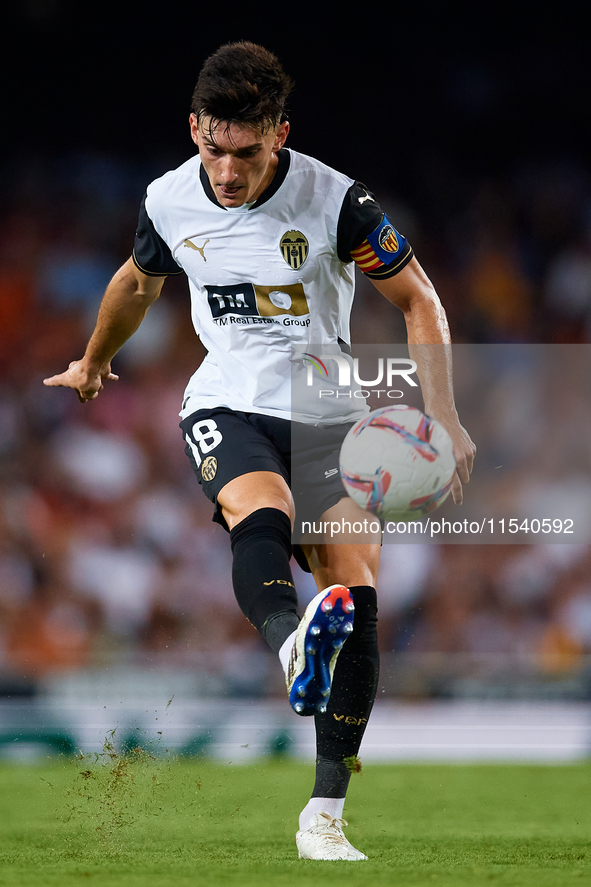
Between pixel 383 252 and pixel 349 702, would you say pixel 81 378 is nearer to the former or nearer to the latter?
pixel 383 252

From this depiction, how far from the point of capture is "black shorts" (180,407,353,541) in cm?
327

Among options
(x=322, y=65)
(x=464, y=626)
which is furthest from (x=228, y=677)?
(x=322, y=65)

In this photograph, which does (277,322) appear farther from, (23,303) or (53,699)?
(23,303)

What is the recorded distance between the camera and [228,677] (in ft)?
23.5

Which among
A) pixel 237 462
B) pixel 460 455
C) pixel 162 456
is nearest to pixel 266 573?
pixel 237 462

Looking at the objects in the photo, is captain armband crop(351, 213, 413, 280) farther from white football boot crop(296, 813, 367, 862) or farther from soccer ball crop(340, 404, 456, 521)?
white football boot crop(296, 813, 367, 862)

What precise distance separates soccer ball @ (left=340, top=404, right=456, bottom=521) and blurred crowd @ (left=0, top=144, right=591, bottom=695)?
4.37 metres

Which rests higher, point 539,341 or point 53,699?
point 539,341

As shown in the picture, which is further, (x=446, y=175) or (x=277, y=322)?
(x=446, y=175)

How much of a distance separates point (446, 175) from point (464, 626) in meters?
4.20

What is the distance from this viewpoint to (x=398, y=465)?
3018mm

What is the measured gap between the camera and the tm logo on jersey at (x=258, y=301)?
3449mm

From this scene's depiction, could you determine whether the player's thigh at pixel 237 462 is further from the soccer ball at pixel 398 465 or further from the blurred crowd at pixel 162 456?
the blurred crowd at pixel 162 456

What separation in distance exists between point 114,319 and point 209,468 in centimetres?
95
